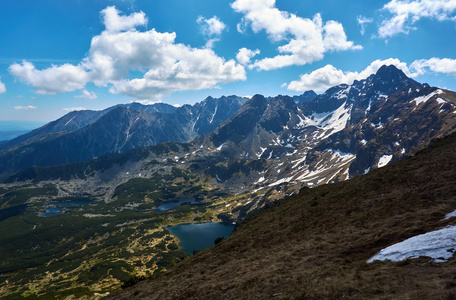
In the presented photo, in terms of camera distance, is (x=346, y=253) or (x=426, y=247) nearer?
(x=426, y=247)

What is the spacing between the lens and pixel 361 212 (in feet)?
107

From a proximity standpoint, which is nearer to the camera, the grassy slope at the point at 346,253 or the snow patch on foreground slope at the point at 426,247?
the grassy slope at the point at 346,253

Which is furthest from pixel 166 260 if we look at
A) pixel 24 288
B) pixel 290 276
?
pixel 290 276

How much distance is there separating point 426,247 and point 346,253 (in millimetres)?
6995

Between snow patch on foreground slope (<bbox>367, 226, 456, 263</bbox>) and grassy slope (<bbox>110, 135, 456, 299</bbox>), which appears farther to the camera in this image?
snow patch on foreground slope (<bbox>367, 226, 456, 263</bbox>)

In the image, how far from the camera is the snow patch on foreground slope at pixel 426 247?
16.9 m

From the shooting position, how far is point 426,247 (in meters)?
18.0

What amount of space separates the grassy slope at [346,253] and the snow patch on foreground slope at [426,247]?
0.87m

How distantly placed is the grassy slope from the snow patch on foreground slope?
870 millimetres

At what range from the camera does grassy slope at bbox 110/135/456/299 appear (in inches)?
621

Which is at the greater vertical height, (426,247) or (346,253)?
(426,247)

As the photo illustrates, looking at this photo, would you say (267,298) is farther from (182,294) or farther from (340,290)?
(182,294)

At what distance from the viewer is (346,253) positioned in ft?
75.0

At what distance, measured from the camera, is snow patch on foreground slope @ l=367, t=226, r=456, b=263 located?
16.9m
